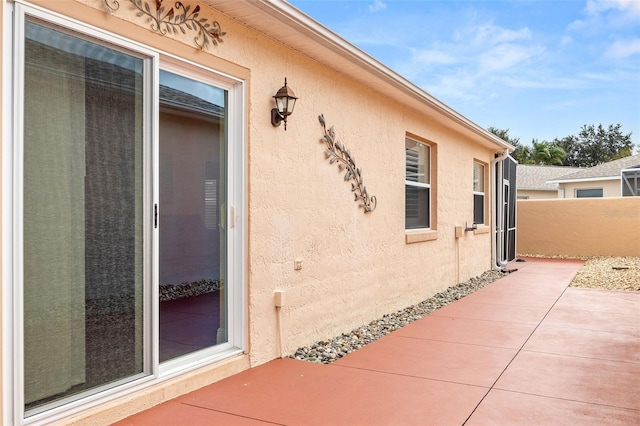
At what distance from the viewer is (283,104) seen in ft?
15.9

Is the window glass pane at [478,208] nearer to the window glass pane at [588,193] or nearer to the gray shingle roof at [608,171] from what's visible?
the gray shingle roof at [608,171]

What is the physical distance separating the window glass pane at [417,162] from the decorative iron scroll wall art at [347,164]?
167cm

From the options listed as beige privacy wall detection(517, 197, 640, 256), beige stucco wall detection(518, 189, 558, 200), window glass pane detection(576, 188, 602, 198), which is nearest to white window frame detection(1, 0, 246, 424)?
beige privacy wall detection(517, 197, 640, 256)

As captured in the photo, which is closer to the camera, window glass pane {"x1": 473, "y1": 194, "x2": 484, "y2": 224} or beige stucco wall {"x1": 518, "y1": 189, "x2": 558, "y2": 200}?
window glass pane {"x1": 473, "y1": 194, "x2": 484, "y2": 224}

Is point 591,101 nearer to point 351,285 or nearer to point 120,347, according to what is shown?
point 351,285

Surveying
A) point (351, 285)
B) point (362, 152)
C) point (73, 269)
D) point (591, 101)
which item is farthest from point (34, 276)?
point (591, 101)

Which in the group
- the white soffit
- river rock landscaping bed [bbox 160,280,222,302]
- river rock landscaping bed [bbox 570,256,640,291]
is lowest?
river rock landscaping bed [bbox 570,256,640,291]

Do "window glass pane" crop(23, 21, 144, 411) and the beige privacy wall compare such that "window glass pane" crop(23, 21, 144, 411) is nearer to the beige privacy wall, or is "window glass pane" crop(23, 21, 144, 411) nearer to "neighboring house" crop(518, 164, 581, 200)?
the beige privacy wall

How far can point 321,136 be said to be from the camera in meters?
5.64

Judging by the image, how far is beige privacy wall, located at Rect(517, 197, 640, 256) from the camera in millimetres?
16594

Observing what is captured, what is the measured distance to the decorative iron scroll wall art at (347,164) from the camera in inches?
227

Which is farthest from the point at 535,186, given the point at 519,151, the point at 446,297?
the point at 446,297

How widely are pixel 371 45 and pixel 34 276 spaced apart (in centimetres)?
3757

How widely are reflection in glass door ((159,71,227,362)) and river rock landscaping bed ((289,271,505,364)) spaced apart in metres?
1.13
